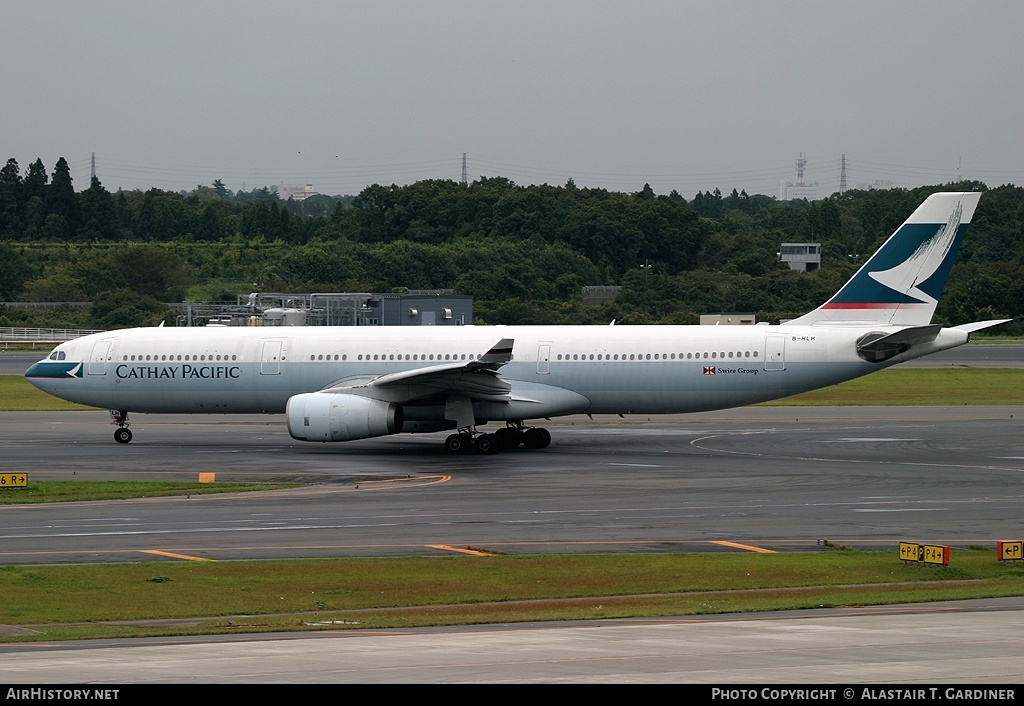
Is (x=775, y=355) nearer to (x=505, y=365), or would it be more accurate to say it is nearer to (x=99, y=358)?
(x=505, y=365)

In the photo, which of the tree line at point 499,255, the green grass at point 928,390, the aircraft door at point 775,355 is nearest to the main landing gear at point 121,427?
the aircraft door at point 775,355

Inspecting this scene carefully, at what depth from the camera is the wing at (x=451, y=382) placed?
123ft

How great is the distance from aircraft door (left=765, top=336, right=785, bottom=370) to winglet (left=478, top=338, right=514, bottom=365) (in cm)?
792

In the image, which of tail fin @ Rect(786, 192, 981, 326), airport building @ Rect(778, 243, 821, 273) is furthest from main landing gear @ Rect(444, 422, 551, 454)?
airport building @ Rect(778, 243, 821, 273)

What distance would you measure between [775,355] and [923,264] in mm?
5443

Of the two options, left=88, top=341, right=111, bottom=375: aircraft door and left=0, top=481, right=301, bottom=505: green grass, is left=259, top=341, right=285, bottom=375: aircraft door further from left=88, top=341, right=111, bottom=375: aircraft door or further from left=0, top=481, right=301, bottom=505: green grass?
left=0, top=481, right=301, bottom=505: green grass

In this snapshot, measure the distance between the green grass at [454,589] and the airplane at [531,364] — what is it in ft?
54.5


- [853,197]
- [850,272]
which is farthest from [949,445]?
[853,197]

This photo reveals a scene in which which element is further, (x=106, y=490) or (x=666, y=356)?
(x=666, y=356)

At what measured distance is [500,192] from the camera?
13775cm

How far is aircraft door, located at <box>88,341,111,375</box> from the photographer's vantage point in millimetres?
43031

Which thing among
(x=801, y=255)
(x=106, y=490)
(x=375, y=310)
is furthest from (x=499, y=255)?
(x=106, y=490)

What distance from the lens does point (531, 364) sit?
4053cm

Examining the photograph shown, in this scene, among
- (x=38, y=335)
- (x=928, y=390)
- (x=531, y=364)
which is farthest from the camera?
(x=38, y=335)
